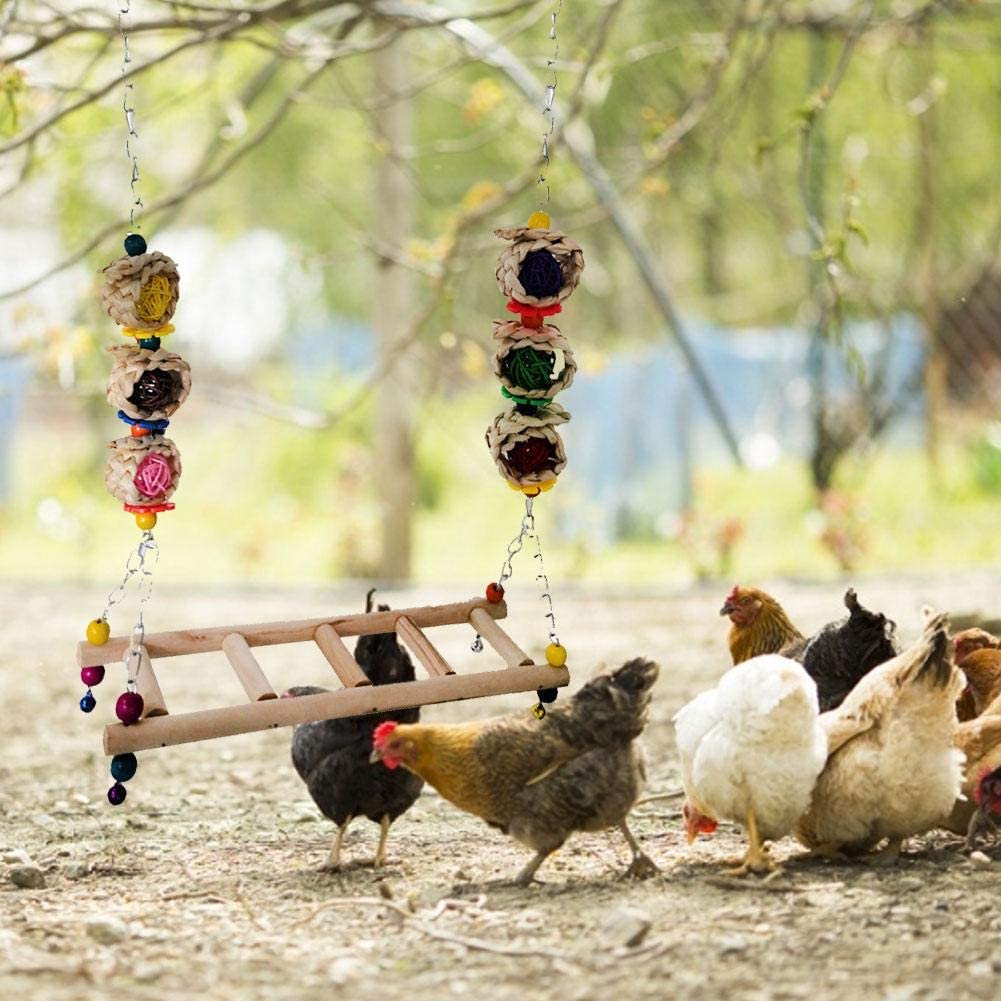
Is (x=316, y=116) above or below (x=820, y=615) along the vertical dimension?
above

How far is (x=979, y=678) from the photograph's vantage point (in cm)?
399

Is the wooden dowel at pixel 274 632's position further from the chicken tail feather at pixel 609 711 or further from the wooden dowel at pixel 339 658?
the chicken tail feather at pixel 609 711

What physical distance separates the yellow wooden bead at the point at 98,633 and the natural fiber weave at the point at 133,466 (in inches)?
11.0

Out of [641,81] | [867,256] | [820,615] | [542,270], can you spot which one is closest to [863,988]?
[542,270]

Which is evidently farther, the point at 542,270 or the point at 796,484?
the point at 796,484

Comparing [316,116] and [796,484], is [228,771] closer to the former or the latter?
[796,484]

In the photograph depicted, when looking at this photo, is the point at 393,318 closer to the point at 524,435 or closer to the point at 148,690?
the point at 524,435

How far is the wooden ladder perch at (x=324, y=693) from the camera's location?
124 inches

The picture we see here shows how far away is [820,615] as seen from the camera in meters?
7.02

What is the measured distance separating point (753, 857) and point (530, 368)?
4.04 feet

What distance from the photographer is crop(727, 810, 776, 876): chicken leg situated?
3.43 metres

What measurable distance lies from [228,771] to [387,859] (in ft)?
4.29

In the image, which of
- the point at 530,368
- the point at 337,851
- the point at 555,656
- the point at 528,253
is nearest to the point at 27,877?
the point at 337,851

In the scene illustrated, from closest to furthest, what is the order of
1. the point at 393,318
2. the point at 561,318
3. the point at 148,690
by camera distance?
1. the point at 148,690
2. the point at 393,318
3. the point at 561,318
